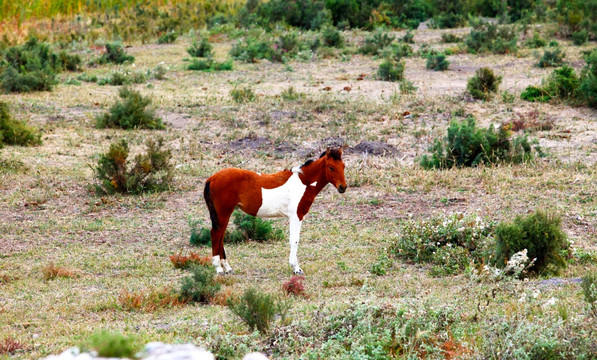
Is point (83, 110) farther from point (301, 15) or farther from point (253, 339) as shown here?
point (301, 15)

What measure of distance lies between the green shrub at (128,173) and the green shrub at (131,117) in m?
3.63

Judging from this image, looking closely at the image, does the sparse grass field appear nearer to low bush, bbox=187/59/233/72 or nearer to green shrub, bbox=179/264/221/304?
green shrub, bbox=179/264/221/304

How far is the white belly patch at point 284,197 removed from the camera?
27.2ft

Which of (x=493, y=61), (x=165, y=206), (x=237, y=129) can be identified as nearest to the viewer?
(x=165, y=206)

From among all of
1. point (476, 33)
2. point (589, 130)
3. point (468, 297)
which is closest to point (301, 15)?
point (476, 33)

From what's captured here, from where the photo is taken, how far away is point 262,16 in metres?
32.4

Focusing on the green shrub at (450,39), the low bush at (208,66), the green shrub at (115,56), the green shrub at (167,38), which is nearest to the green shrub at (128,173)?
the low bush at (208,66)

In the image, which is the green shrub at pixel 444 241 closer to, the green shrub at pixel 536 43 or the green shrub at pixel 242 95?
the green shrub at pixel 242 95

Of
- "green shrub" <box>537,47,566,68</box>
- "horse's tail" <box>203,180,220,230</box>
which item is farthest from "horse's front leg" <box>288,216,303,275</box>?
"green shrub" <box>537,47,566,68</box>

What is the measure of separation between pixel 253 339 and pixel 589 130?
10910 millimetres

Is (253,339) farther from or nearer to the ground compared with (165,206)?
farther from the ground

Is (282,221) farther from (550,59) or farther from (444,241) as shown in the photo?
(550,59)

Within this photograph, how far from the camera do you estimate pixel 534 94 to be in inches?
683

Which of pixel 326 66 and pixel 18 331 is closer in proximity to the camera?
pixel 18 331
